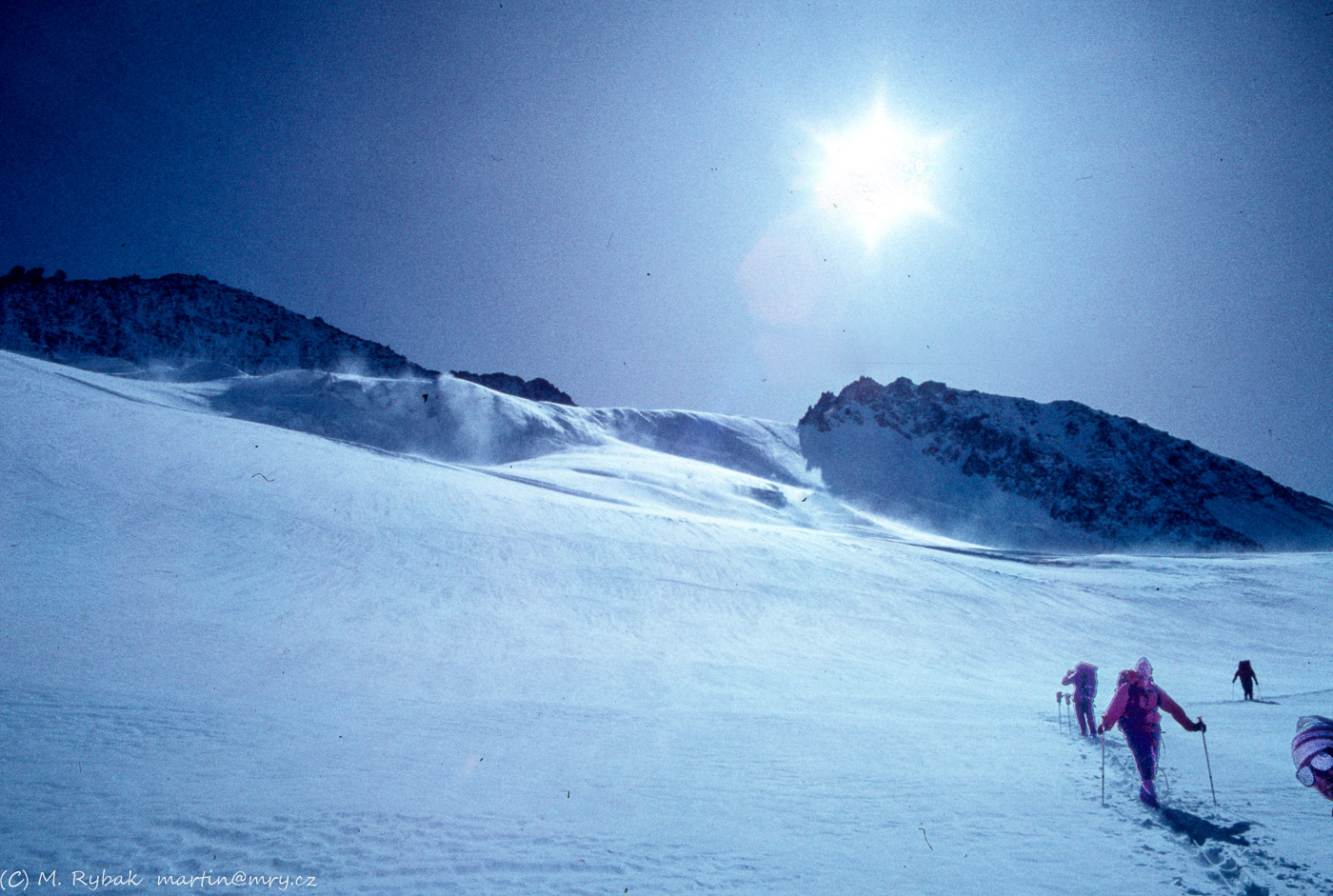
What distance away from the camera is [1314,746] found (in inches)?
111

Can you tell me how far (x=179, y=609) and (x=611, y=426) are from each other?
74.2 m

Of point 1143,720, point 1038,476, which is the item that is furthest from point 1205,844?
point 1038,476

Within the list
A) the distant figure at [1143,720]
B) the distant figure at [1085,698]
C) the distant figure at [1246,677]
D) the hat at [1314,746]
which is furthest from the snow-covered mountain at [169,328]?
the hat at [1314,746]

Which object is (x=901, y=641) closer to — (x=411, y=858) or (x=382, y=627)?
(x=382, y=627)

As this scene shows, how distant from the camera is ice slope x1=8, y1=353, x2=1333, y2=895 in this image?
15.3 feet

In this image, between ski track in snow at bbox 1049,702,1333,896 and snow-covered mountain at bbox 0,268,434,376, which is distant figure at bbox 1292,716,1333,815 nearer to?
ski track in snow at bbox 1049,702,1333,896

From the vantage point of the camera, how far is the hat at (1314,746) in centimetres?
276

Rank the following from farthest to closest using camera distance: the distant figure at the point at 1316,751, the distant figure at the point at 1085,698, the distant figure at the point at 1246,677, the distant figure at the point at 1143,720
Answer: the distant figure at the point at 1246,677 < the distant figure at the point at 1085,698 < the distant figure at the point at 1143,720 < the distant figure at the point at 1316,751

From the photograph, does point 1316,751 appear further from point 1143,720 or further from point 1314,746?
point 1143,720

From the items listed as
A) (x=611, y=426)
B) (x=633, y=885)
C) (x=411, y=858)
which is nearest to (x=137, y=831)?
(x=411, y=858)

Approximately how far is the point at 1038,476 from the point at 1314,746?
115m

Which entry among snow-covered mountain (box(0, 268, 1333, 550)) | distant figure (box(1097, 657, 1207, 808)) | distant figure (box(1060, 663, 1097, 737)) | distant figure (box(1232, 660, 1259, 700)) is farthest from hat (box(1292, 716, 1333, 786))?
snow-covered mountain (box(0, 268, 1333, 550))

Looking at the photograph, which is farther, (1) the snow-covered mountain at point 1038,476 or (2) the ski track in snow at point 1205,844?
(1) the snow-covered mountain at point 1038,476

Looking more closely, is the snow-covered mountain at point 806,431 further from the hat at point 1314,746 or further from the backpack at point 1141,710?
the hat at point 1314,746
